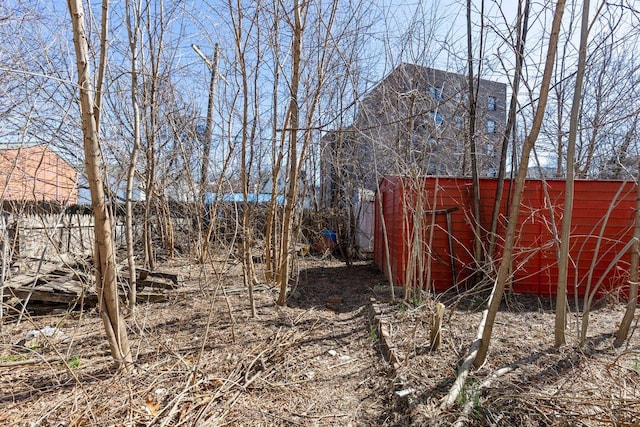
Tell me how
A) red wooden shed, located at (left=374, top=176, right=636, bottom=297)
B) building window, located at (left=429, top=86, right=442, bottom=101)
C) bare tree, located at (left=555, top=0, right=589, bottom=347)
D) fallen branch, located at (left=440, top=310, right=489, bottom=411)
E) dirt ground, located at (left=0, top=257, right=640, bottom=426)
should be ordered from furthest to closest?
red wooden shed, located at (left=374, top=176, right=636, bottom=297) → building window, located at (left=429, top=86, right=442, bottom=101) → bare tree, located at (left=555, top=0, right=589, bottom=347) → fallen branch, located at (left=440, top=310, right=489, bottom=411) → dirt ground, located at (left=0, top=257, right=640, bottom=426)

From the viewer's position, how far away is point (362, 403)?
2.82 m

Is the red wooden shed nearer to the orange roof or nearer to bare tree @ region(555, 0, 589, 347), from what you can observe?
bare tree @ region(555, 0, 589, 347)

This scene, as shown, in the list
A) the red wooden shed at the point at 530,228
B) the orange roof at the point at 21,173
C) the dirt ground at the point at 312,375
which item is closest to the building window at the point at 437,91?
the red wooden shed at the point at 530,228

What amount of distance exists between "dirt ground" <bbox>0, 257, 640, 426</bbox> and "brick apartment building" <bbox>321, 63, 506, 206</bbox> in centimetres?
204

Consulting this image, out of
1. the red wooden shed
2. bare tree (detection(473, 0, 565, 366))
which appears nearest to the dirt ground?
→ bare tree (detection(473, 0, 565, 366))

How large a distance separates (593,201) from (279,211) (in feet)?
16.9

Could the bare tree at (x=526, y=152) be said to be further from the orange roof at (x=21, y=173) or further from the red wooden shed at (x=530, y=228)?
the orange roof at (x=21, y=173)

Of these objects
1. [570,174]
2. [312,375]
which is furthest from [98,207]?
[570,174]

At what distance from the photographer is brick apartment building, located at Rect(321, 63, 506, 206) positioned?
4812 millimetres

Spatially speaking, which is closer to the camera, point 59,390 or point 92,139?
point 92,139

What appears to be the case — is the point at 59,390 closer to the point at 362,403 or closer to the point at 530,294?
the point at 362,403

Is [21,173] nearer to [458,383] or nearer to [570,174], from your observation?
[458,383]

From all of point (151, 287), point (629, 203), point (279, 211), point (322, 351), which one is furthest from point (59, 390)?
point (629, 203)

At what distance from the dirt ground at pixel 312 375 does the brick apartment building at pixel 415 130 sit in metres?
2.04
